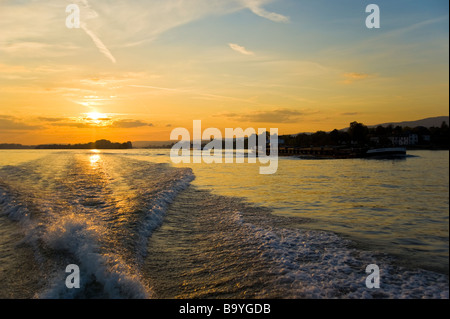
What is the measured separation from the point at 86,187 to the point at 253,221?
1685 cm

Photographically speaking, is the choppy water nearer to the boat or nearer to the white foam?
the white foam

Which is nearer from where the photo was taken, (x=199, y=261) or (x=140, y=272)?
(x=140, y=272)

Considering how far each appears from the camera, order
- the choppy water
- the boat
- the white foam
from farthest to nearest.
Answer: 1. the boat
2. the choppy water
3. the white foam

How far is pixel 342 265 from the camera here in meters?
8.06

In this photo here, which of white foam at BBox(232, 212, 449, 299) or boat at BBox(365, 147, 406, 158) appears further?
boat at BBox(365, 147, 406, 158)

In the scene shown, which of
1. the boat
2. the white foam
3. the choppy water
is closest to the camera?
the white foam

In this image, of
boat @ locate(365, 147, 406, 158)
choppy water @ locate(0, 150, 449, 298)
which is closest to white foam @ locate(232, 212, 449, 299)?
choppy water @ locate(0, 150, 449, 298)

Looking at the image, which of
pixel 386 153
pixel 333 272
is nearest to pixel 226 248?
pixel 333 272

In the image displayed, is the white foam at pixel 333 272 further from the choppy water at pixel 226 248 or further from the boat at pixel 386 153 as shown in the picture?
the boat at pixel 386 153

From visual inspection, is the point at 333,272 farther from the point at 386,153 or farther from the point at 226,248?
the point at 386,153

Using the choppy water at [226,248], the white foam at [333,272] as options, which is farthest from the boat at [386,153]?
the white foam at [333,272]
